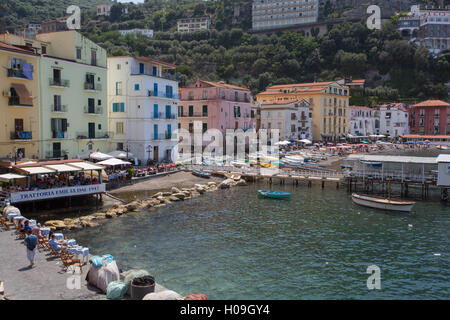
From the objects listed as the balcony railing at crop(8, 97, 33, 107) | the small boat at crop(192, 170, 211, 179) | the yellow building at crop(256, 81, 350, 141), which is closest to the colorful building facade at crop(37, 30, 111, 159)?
the balcony railing at crop(8, 97, 33, 107)

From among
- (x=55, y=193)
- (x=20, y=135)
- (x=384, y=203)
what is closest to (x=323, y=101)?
(x=384, y=203)

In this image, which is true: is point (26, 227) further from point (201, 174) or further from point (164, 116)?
point (164, 116)

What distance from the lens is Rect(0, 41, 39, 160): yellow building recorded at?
3562cm

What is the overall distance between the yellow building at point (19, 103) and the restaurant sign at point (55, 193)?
652cm

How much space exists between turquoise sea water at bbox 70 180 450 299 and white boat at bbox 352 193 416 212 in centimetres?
80

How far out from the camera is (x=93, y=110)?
45000 millimetres

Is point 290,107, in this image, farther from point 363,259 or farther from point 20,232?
point 20,232

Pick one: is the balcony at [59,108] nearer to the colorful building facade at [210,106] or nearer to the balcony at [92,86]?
the balcony at [92,86]

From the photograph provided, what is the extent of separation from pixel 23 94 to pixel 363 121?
10450 centimetres

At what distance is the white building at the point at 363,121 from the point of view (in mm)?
115375

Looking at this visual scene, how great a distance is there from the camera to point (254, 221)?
105ft

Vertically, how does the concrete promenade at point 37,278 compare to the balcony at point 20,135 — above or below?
below

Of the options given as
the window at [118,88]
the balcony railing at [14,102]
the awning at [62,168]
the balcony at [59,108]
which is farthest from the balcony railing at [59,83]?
the awning at [62,168]

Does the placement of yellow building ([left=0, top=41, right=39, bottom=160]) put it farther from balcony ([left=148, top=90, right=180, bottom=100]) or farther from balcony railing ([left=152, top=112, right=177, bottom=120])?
balcony railing ([left=152, top=112, right=177, bottom=120])
